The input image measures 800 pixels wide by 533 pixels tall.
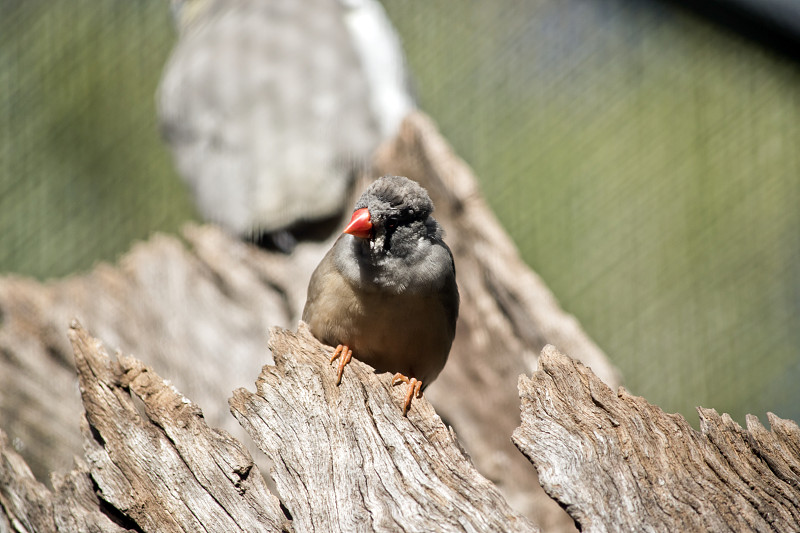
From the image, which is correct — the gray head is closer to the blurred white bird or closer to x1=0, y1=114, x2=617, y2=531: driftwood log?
x1=0, y1=114, x2=617, y2=531: driftwood log

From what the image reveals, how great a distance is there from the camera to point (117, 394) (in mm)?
1388

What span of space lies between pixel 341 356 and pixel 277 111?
1615 millimetres

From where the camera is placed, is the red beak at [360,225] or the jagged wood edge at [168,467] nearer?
the jagged wood edge at [168,467]

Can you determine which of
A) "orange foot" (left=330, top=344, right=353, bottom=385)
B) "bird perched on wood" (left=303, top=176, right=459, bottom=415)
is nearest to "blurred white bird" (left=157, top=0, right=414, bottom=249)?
"bird perched on wood" (left=303, top=176, right=459, bottom=415)

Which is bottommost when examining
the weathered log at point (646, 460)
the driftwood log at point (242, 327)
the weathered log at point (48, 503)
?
the driftwood log at point (242, 327)

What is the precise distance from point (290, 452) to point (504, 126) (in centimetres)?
180

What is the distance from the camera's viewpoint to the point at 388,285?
4.83ft

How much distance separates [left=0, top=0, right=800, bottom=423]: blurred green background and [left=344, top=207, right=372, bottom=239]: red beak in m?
1.13

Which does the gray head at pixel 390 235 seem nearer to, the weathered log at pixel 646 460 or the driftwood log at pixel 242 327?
the weathered log at pixel 646 460

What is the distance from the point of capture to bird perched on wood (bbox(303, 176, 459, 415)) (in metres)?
1.48

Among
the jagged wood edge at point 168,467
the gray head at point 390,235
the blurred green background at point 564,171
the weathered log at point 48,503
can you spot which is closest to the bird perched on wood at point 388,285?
the gray head at point 390,235

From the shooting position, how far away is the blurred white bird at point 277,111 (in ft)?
9.21

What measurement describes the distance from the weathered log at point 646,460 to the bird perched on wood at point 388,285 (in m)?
0.31

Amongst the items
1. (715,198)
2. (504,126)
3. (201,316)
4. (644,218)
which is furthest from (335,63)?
(715,198)
